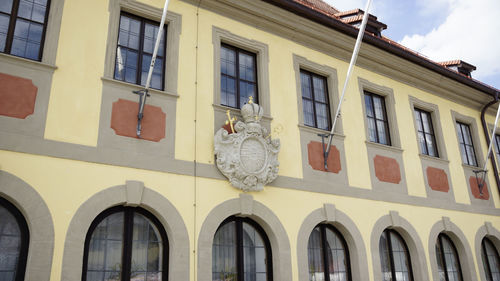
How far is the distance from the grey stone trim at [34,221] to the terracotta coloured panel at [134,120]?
1.74 m

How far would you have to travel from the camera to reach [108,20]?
8.25 m

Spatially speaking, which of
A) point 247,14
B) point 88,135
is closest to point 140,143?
point 88,135

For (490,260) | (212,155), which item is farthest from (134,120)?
(490,260)

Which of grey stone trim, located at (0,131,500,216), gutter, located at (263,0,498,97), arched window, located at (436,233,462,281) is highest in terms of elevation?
gutter, located at (263,0,498,97)

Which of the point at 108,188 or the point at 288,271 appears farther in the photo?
the point at 288,271

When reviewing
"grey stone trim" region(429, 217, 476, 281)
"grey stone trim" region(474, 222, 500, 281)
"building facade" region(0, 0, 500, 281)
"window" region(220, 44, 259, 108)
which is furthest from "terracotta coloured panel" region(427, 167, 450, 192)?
"window" region(220, 44, 259, 108)

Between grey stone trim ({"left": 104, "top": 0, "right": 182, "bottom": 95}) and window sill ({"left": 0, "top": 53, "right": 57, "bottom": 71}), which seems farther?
grey stone trim ({"left": 104, "top": 0, "right": 182, "bottom": 95})

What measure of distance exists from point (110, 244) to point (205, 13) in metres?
5.16

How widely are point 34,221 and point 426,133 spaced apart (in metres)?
10.8

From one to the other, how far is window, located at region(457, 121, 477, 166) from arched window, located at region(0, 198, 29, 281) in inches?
485

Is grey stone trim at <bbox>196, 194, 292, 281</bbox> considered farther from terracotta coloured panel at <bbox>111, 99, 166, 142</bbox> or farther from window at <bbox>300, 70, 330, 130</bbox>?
window at <bbox>300, 70, 330, 130</bbox>

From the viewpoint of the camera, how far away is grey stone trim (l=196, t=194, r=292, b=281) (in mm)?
8031

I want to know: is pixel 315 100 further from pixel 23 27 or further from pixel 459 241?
pixel 23 27

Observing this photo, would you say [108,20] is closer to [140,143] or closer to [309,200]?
[140,143]
